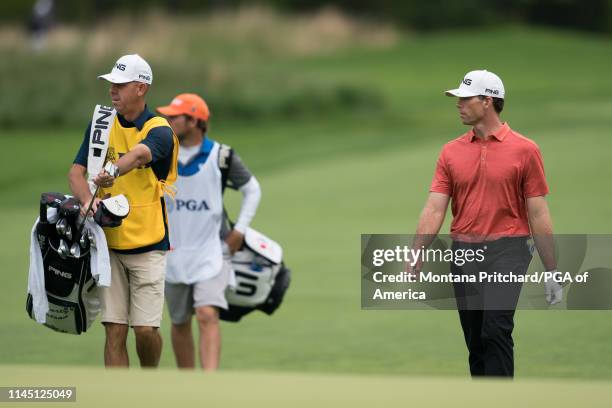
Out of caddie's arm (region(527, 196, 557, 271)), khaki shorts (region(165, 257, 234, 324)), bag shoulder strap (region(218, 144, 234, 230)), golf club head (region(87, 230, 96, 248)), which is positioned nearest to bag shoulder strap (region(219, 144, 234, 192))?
bag shoulder strap (region(218, 144, 234, 230))

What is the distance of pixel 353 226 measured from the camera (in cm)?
1702

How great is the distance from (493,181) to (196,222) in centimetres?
247

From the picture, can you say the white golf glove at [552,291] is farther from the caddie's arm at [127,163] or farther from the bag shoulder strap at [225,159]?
the bag shoulder strap at [225,159]

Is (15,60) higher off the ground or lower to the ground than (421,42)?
lower

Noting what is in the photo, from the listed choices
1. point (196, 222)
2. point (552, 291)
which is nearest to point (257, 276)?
point (196, 222)

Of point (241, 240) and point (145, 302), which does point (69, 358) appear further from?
point (145, 302)

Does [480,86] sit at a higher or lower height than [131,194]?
higher

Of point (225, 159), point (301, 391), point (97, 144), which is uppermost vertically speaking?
point (225, 159)

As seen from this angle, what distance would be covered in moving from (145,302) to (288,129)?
21.6 meters

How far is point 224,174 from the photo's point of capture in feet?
29.1

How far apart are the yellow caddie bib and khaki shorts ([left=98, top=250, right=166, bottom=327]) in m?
0.12

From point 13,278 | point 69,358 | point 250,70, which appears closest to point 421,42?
point 250,70

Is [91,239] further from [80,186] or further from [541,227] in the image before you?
[541,227]

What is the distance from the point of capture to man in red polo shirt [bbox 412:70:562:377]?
23.4 ft
